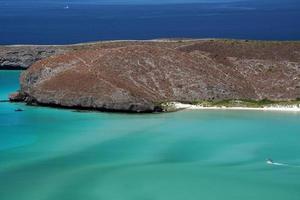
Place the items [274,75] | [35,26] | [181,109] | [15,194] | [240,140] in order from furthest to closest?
[35,26]
[274,75]
[181,109]
[240,140]
[15,194]

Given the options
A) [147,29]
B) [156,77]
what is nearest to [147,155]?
[156,77]

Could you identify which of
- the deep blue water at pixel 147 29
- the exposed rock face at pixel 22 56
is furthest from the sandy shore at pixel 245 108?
the deep blue water at pixel 147 29

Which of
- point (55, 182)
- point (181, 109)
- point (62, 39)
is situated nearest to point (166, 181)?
point (55, 182)

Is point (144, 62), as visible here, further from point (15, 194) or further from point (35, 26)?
point (35, 26)

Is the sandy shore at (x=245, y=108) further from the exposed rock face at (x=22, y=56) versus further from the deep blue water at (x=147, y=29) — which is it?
the deep blue water at (x=147, y=29)

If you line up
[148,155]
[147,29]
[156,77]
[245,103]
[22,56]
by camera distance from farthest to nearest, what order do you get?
[147,29] < [22,56] < [156,77] < [245,103] < [148,155]

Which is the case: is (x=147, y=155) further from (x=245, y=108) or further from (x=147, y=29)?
(x=147, y=29)
